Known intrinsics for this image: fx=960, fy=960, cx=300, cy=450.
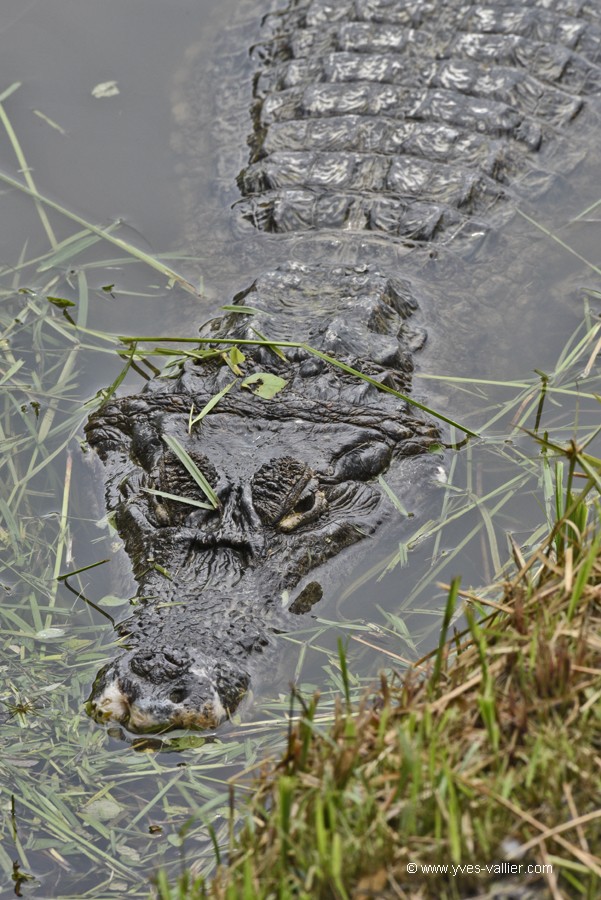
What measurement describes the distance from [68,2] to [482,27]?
302 cm

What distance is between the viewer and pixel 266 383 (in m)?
4.21

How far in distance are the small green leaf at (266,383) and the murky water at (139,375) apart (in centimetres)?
79

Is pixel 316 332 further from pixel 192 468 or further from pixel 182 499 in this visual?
pixel 182 499

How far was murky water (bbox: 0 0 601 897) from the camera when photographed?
310cm

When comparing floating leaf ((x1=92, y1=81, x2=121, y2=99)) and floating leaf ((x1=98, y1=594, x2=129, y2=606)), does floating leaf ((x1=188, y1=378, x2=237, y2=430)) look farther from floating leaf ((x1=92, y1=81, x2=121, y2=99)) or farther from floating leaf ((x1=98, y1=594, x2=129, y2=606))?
floating leaf ((x1=92, y1=81, x2=121, y2=99))

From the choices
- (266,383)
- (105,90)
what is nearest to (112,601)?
(266,383)

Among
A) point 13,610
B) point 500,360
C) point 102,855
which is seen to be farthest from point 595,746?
point 500,360

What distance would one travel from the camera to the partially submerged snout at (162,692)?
3.03 metres

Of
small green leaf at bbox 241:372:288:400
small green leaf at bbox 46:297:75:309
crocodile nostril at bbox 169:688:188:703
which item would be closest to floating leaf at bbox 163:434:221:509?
small green leaf at bbox 241:372:288:400

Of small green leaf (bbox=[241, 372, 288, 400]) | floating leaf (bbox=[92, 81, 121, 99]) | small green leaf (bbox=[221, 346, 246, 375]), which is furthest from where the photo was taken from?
floating leaf (bbox=[92, 81, 121, 99])

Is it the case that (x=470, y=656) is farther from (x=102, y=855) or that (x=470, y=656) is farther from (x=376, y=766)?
(x=102, y=855)

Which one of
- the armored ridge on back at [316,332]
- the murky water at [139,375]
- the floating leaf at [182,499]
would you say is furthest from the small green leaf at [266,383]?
the murky water at [139,375]

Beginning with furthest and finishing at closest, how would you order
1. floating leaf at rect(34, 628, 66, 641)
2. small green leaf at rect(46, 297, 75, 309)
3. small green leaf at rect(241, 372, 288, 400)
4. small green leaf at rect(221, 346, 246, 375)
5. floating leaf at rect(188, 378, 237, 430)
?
small green leaf at rect(46, 297, 75, 309) < small green leaf at rect(221, 346, 246, 375) < small green leaf at rect(241, 372, 288, 400) < floating leaf at rect(188, 378, 237, 430) < floating leaf at rect(34, 628, 66, 641)

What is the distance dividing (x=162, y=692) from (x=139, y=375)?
216 centimetres
